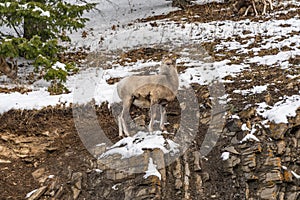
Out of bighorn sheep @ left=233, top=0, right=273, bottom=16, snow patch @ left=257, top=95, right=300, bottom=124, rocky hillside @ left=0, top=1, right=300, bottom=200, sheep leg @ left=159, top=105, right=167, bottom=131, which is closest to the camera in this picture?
rocky hillside @ left=0, top=1, right=300, bottom=200

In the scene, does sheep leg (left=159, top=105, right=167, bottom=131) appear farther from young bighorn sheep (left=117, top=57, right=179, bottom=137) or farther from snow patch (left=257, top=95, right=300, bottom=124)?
snow patch (left=257, top=95, right=300, bottom=124)

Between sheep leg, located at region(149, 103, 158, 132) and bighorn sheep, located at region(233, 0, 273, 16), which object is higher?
bighorn sheep, located at region(233, 0, 273, 16)

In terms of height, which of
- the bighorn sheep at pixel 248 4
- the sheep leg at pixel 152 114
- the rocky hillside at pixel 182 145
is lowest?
the rocky hillside at pixel 182 145

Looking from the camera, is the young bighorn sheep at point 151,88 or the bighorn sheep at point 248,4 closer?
the young bighorn sheep at point 151,88

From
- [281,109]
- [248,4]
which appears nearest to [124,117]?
[281,109]

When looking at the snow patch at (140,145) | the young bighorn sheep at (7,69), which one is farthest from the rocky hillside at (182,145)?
the young bighorn sheep at (7,69)

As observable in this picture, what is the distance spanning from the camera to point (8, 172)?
25.8ft

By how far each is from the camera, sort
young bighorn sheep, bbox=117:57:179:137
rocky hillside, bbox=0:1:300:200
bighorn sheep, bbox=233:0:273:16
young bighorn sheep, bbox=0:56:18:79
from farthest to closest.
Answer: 1. bighorn sheep, bbox=233:0:273:16
2. young bighorn sheep, bbox=0:56:18:79
3. young bighorn sheep, bbox=117:57:179:137
4. rocky hillside, bbox=0:1:300:200

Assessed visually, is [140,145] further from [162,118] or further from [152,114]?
[162,118]

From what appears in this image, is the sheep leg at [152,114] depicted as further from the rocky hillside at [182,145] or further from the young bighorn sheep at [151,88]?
the rocky hillside at [182,145]

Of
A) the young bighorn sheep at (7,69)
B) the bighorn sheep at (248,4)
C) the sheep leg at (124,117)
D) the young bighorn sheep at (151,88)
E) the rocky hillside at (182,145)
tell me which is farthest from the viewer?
the bighorn sheep at (248,4)

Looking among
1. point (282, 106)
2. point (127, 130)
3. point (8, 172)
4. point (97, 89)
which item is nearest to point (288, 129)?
point (282, 106)

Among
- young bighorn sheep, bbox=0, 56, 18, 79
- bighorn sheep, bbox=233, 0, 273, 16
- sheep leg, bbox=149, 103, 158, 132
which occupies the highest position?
bighorn sheep, bbox=233, 0, 273, 16

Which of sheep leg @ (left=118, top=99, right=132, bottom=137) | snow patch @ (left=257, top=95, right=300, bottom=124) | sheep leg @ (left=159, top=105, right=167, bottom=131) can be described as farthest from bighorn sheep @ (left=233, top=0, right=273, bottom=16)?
sheep leg @ (left=118, top=99, right=132, bottom=137)
